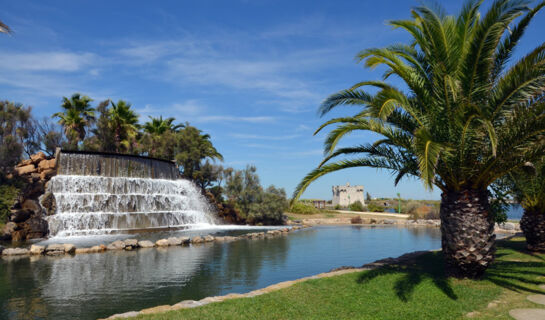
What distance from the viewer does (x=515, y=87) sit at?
7945 mm

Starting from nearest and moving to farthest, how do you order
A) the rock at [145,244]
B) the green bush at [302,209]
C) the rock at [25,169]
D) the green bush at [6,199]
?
the rock at [145,244]
the green bush at [6,199]
the rock at [25,169]
the green bush at [302,209]

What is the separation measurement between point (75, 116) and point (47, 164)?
484 inches

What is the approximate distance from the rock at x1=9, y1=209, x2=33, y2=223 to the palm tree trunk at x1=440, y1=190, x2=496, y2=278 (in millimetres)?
27561

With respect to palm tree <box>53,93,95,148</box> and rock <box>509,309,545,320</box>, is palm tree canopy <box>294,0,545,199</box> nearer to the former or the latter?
rock <box>509,309,545,320</box>

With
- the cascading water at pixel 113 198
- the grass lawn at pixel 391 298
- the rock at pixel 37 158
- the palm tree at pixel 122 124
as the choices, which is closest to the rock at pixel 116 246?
the cascading water at pixel 113 198

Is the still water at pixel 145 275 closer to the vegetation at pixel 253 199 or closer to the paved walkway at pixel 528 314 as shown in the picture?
the paved walkway at pixel 528 314

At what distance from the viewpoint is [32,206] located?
25453 mm

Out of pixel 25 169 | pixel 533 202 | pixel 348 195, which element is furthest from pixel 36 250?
pixel 348 195

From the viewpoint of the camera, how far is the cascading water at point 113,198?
26703 millimetres

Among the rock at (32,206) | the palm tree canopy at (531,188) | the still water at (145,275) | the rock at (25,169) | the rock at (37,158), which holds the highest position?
the rock at (37,158)

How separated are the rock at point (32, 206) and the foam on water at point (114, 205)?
102 cm

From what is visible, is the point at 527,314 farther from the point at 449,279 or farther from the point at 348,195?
the point at 348,195

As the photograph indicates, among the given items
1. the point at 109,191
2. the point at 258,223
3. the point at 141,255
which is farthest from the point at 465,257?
the point at 258,223

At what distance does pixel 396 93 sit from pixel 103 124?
40.4m
